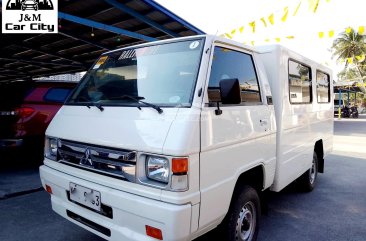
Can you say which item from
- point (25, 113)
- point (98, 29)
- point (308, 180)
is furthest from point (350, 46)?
point (25, 113)

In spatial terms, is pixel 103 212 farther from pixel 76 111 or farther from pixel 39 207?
pixel 39 207

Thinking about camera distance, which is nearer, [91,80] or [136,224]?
[136,224]

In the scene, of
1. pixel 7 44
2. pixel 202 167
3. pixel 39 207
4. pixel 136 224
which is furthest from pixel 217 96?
pixel 7 44

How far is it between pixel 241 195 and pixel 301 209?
6.93 ft

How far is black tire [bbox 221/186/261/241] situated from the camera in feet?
9.38

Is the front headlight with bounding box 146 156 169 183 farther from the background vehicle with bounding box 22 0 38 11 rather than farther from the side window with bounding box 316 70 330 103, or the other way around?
the background vehicle with bounding box 22 0 38 11

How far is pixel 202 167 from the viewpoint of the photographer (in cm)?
239

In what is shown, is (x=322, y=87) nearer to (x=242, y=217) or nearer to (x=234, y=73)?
(x=234, y=73)

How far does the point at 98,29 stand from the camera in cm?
1020

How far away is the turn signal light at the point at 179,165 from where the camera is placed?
7.21ft

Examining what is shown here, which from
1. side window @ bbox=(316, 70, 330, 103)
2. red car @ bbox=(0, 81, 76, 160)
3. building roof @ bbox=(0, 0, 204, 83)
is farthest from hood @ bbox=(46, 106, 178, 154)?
building roof @ bbox=(0, 0, 204, 83)

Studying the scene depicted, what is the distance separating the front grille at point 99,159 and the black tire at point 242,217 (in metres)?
1.09

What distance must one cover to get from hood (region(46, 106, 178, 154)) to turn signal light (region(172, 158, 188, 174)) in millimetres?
144

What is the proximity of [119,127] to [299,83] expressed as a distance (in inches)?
120
